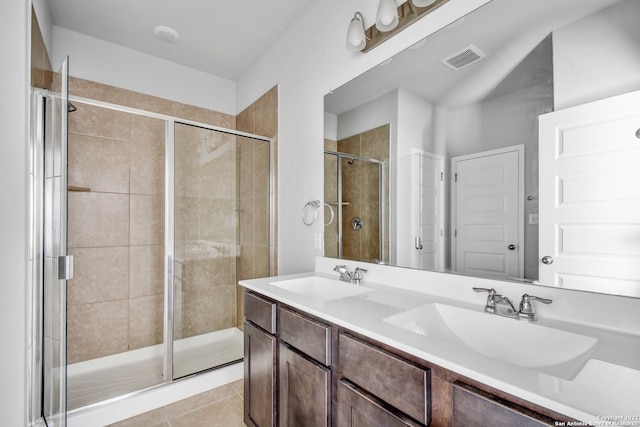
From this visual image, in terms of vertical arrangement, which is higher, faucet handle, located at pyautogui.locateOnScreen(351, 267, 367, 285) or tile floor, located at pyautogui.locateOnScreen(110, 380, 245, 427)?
faucet handle, located at pyautogui.locateOnScreen(351, 267, 367, 285)

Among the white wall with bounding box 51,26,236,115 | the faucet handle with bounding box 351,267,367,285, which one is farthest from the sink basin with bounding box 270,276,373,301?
the white wall with bounding box 51,26,236,115

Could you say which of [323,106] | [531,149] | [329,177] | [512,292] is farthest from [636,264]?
[323,106]

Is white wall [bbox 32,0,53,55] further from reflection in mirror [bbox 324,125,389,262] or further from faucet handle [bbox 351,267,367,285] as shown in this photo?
faucet handle [bbox 351,267,367,285]

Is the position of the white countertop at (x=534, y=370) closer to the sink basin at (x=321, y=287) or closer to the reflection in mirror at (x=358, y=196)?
the sink basin at (x=321, y=287)

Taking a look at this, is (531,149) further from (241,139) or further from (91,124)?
(91,124)

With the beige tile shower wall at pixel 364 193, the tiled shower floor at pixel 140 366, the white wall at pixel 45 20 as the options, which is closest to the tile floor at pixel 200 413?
the tiled shower floor at pixel 140 366

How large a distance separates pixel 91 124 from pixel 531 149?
2899 mm

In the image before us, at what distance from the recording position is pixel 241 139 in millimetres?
2436

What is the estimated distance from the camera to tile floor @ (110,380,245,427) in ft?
5.72

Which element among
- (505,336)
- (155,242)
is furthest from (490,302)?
(155,242)

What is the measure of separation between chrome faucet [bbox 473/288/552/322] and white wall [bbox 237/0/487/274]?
3.71 feet

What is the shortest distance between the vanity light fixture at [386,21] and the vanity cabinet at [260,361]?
1.42 metres

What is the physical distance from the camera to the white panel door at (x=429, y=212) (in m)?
1.30

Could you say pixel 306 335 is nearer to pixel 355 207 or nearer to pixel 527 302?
pixel 527 302
